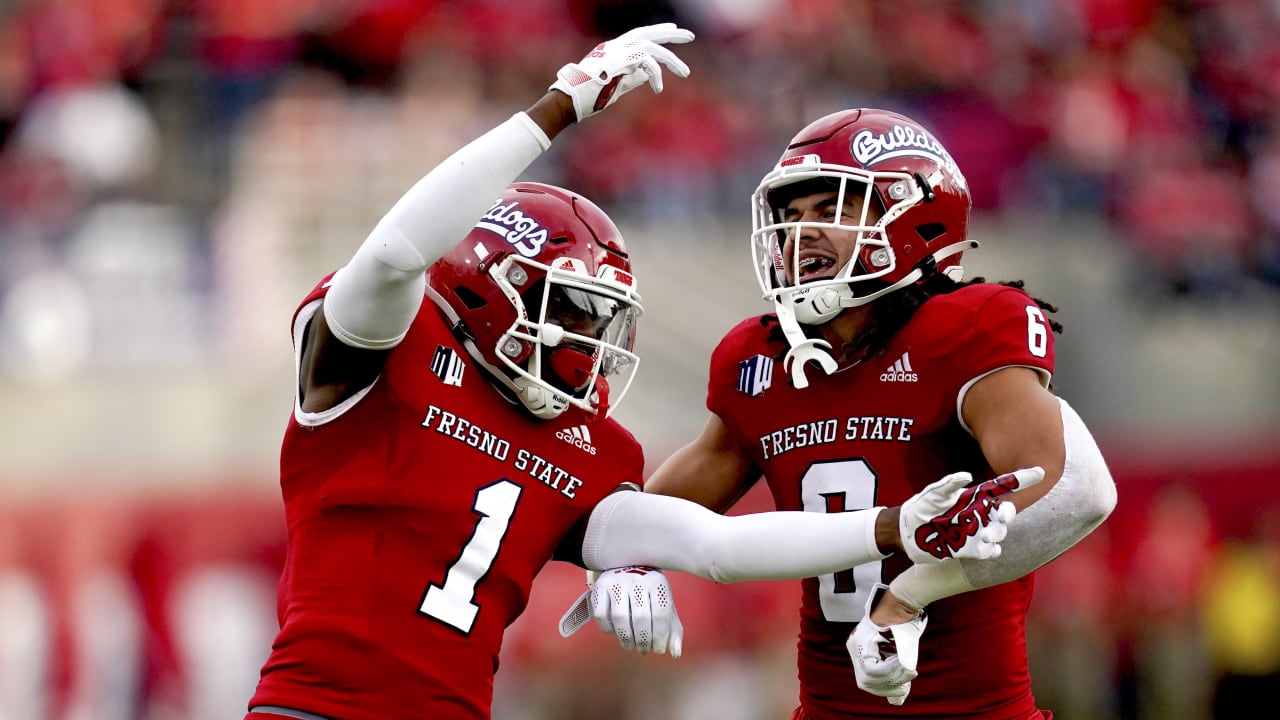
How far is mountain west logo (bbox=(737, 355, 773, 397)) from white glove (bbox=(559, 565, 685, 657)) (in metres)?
0.53

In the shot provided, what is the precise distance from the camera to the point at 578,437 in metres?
3.80

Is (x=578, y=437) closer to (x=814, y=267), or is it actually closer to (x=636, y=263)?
(x=814, y=267)

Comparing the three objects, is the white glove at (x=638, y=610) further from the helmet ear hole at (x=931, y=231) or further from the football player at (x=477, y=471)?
the helmet ear hole at (x=931, y=231)

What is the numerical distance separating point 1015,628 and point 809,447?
0.59 meters

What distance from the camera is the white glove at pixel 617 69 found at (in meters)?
3.60

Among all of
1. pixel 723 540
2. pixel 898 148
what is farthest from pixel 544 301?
pixel 898 148

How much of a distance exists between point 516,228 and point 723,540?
0.79 metres

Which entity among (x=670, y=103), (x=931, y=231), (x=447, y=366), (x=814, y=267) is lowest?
(x=447, y=366)

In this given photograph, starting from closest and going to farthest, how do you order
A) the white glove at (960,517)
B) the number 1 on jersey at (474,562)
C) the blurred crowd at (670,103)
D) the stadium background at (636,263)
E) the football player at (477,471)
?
the white glove at (960,517) → the football player at (477,471) → the number 1 on jersey at (474,562) → the stadium background at (636,263) → the blurred crowd at (670,103)

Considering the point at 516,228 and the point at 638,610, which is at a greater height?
the point at 516,228

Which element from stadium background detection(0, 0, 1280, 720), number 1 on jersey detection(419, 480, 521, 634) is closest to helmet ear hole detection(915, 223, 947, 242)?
number 1 on jersey detection(419, 480, 521, 634)

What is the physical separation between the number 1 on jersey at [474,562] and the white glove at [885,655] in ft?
2.42

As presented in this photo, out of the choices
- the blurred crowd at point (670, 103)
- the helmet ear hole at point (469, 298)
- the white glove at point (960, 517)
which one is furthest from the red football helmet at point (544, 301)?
the blurred crowd at point (670, 103)

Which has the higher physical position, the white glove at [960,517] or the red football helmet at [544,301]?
the red football helmet at [544,301]
